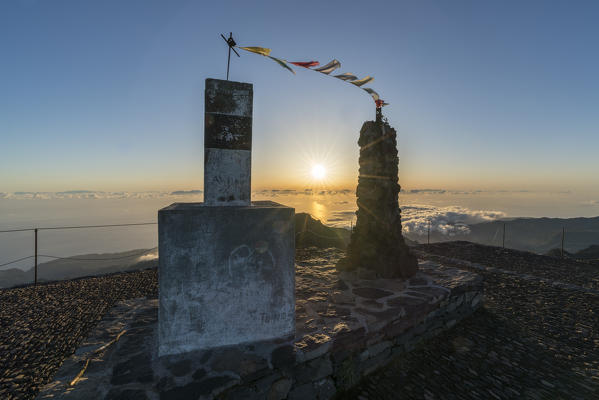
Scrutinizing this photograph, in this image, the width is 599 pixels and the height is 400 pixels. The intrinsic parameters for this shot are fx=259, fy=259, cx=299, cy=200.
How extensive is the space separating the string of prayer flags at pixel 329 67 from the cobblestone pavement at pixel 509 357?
4154 mm

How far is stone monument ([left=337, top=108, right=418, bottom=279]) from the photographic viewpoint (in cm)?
520

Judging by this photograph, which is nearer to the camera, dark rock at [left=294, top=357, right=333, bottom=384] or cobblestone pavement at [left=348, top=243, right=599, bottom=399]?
dark rock at [left=294, top=357, right=333, bottom=384]

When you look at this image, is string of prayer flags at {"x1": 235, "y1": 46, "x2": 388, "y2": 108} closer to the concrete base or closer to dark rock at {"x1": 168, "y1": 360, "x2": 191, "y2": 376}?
the concrete base

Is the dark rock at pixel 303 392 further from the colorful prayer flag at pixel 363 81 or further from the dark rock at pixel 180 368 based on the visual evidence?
the colorful prayer flag at pixel 363 81

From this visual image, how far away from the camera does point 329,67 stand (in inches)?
158

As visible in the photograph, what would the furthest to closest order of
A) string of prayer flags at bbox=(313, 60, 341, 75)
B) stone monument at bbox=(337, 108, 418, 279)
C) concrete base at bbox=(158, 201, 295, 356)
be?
stone monument at bbox=(337, 108, 418, 279), string of prayer flags at bbox=(313, 60, 341, 75), concrete base at bbox=(158, 201, 295, 356)

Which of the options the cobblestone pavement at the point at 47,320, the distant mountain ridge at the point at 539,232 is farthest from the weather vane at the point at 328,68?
the distant mountain ridge at the point at 539,232

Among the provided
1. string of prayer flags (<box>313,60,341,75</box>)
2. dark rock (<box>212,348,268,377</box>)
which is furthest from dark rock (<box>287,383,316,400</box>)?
string of prayer flags (<box>313,60,341,75</box>)

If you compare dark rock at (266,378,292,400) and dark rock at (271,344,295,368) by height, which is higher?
dark rock at (271,344,295,368)

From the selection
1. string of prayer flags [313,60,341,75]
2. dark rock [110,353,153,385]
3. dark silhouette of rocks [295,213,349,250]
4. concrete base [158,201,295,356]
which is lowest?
dark silhouette of rocks [295,213,349,250]

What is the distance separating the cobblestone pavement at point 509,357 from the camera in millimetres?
2797

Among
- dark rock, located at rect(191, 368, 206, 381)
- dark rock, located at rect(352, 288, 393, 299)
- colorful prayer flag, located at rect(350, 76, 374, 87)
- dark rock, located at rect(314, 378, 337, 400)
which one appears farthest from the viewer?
colorful prayer flag, located at rect(350, 76, 374, 87)

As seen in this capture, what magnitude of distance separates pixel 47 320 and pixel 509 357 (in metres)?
7.24

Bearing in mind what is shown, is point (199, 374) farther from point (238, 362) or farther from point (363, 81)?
point (363, 81)
